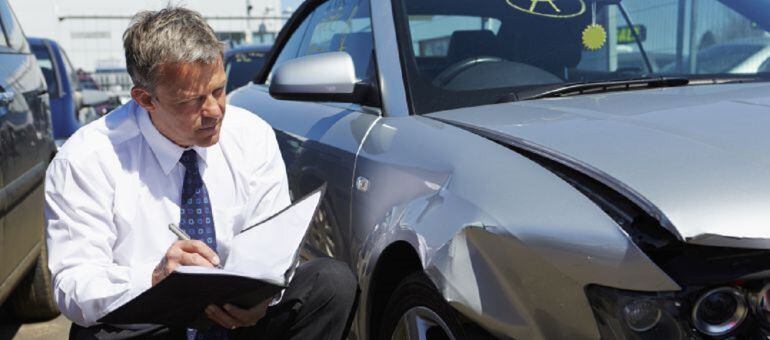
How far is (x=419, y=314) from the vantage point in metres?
1.84

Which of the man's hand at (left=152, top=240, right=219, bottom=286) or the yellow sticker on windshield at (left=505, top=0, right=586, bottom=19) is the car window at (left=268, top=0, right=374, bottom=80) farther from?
the man's hand at (left=152, top=240, right=219, bottom=286)

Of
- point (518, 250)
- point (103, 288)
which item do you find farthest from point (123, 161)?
point (518, 250)

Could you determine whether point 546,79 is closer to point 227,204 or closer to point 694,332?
point 227,204

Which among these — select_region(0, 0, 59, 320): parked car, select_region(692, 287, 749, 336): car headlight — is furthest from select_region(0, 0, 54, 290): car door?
select_region(692, 287, 749, 336): car headlight

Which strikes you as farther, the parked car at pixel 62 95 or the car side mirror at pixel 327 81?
the parked car at pixel 62 95

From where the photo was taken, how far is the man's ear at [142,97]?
186cm

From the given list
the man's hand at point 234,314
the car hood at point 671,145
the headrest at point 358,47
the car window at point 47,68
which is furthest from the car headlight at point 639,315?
the car window at point 47,68

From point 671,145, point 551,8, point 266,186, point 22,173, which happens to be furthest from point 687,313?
point 22,173

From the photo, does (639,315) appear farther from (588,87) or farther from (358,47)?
(358,47)

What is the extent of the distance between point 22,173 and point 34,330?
101 cm

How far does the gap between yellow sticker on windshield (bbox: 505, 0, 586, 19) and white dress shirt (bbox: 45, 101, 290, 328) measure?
97cm

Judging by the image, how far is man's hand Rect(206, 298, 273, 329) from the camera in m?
1.72

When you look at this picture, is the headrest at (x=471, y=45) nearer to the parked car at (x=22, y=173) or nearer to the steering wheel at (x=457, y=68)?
the steering wheel at (x=457, y=68)

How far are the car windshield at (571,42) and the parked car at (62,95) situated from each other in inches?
168
